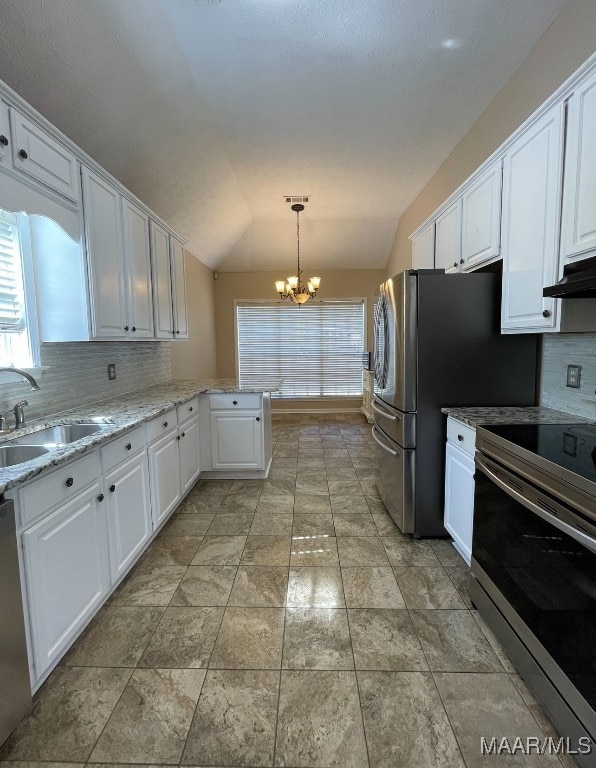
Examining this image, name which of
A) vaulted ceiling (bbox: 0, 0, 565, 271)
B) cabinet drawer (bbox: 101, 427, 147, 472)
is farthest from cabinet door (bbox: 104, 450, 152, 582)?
vaulted ceiling (bbox: 0, 0, 565, 271)

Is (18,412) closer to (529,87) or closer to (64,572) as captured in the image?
(64,572)

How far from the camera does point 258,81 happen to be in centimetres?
269

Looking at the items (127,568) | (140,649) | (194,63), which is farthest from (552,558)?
(194,63)

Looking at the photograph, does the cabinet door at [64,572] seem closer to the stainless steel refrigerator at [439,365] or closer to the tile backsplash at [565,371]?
the stainless steel refrigerator at [439,365]

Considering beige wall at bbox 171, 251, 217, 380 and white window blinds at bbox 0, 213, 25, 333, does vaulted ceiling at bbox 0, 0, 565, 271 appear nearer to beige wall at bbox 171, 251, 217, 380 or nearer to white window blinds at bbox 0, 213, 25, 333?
white window blinds at bbox 0, 213, 25, 333

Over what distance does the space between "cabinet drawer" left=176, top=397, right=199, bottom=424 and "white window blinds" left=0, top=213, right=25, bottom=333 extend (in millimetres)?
1168

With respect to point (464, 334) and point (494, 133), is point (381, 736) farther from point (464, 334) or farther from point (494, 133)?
point (494, 133)

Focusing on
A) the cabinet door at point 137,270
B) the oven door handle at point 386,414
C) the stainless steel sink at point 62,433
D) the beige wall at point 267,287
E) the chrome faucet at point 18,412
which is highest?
the beige wall at point 267,287

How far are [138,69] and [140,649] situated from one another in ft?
10.3

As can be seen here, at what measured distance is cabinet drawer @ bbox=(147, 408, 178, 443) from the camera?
2.35 metres

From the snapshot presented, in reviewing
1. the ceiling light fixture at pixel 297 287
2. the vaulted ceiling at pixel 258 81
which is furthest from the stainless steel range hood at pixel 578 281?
the ceiling light fixture at pixel 297 287

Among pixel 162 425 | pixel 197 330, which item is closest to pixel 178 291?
pixel 162 425

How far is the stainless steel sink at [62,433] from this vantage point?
6.23 ft

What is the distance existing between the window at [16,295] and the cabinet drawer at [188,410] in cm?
102
